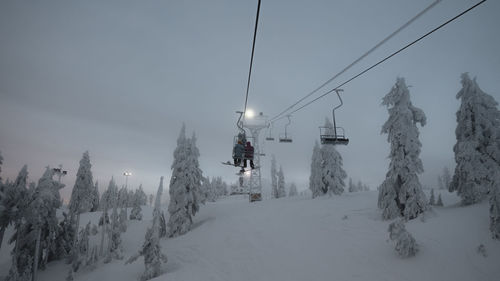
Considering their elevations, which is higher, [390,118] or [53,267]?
[390,118]

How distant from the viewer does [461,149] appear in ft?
61.4

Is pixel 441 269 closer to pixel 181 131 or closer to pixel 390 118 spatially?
pixel 390 118

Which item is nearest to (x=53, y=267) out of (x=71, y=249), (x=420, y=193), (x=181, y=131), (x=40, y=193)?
(x=71, y=249)

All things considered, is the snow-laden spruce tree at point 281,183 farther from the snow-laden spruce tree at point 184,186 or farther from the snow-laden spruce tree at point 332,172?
the snow-laden spruce tree at point 184,186

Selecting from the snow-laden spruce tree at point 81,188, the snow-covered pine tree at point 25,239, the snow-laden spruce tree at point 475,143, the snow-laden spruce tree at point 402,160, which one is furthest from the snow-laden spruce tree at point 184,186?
the snow-laden spruce tree at point 475,143

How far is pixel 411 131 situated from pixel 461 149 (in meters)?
4.72

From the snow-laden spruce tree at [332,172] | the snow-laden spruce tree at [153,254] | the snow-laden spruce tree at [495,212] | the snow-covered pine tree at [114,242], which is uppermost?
the snow-laden spruce tree at [332,172]

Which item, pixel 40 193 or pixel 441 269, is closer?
pixel 441 269

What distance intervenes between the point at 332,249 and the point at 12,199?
38.8 metres

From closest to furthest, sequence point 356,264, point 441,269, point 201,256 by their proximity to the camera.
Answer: point 441,269, point 356,264, point 201,256

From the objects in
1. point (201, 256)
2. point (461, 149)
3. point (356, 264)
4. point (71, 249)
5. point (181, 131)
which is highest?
point (181, 131)

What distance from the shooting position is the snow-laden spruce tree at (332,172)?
3725 centimetres

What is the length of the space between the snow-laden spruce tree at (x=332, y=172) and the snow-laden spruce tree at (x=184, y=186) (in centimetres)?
2066

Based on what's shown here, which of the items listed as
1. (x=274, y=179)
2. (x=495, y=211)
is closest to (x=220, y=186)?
(x=274, y=179)
